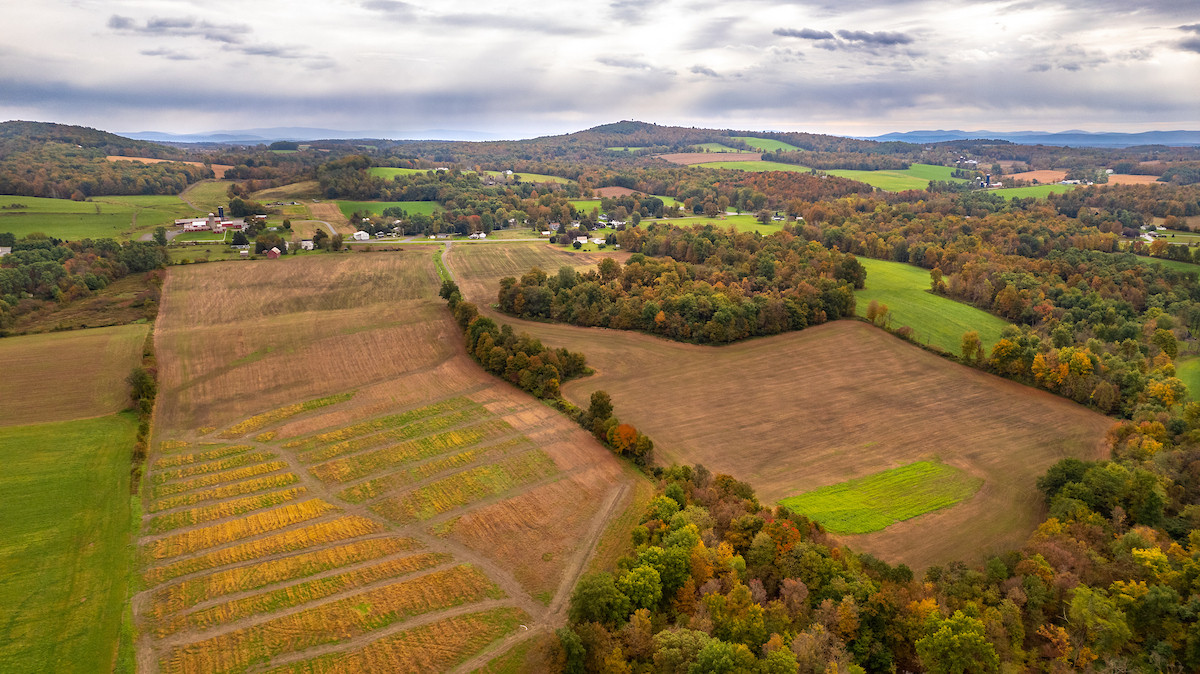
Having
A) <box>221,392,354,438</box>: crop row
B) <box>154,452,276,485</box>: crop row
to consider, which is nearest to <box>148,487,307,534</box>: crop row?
<box>154,452,276,485</box>: crop row

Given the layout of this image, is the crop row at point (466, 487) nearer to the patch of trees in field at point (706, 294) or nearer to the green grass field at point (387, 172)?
the patch of trees in field at point (706, 294)

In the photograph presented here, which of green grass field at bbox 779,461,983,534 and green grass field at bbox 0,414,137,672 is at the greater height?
green grass field at bbox 0,414,137,672

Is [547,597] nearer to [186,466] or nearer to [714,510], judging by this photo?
[714,510]

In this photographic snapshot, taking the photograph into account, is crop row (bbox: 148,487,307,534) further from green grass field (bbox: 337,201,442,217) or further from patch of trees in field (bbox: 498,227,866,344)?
green grass field (bbox: 337,201,442,217)

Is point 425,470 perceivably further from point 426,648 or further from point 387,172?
point 387,172

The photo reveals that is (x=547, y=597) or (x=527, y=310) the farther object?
(x=527, y=310)

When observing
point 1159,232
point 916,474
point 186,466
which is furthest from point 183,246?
point 1159,232
